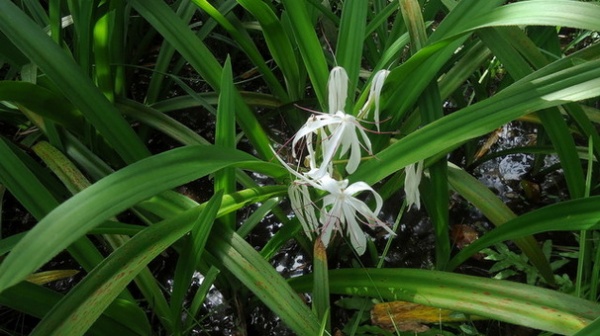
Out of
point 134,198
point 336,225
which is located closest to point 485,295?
point 336,225

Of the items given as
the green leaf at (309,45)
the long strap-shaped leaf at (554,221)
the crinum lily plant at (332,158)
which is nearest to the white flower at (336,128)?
the crinum lily plant at (332,158)

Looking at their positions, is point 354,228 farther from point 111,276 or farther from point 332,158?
point 111,276

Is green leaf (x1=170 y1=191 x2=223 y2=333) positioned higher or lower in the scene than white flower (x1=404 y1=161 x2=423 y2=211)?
lower

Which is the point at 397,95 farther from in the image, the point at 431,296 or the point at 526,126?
the point at 526,126

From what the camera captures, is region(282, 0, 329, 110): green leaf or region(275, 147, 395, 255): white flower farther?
region(282, 0, 329, 110): green leaf

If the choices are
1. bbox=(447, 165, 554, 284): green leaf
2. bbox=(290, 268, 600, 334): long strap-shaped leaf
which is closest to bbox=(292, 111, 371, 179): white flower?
bbox=(290, 268, 600, 334): long strap-shaped leaf

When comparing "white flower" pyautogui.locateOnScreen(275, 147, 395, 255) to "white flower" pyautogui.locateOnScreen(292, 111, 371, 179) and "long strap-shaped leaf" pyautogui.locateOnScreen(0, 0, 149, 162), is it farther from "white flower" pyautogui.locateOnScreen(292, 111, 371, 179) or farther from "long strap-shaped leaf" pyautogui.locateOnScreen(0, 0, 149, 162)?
"long strap-shaped leaf" pyautogui.locateOnScreen(0, 0, 149, 162)

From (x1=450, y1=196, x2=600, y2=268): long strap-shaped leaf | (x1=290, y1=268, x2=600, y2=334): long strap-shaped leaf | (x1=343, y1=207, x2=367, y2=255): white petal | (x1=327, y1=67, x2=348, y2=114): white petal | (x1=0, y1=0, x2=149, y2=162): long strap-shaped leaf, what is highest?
(x1=0, y1=0, x2=149, y2=162): long strap-shaped leaf
